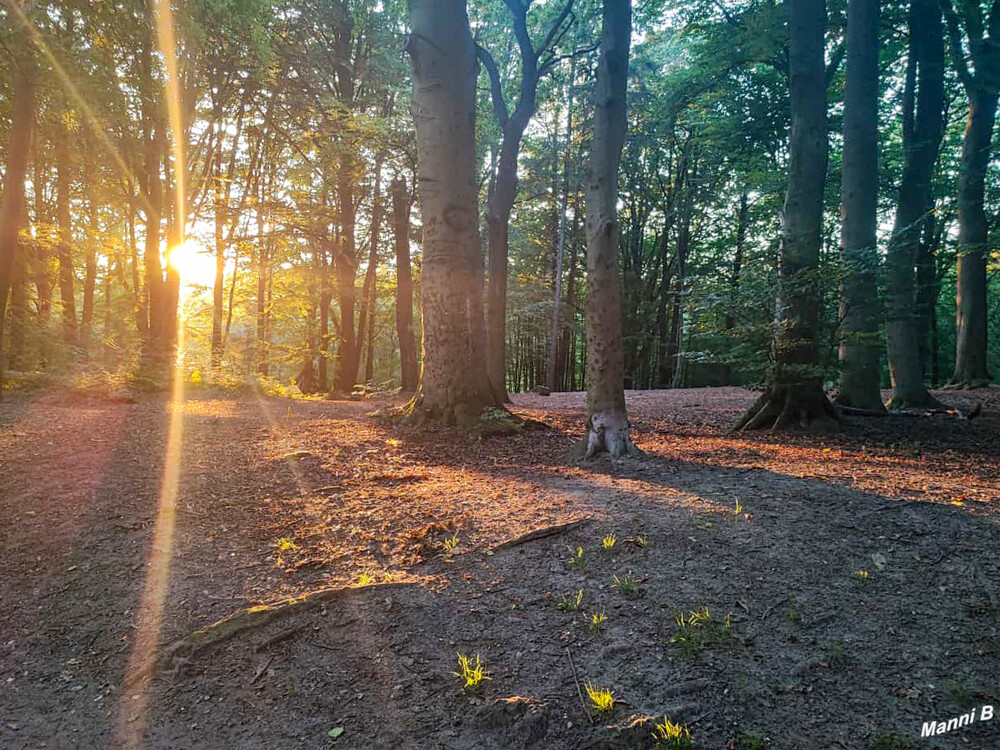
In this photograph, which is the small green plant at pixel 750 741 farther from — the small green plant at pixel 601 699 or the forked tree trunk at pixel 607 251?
the forked tree trunk at pixel 607 251

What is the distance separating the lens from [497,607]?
2596 mm

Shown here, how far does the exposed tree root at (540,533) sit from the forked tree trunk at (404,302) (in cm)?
1015

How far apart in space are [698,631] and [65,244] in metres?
16.2

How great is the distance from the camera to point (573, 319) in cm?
2400

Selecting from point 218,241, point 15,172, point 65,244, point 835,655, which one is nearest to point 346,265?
point 218,241

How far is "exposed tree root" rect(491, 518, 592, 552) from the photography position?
313 centimetres

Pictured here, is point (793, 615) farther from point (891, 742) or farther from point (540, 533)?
point (540, 533)

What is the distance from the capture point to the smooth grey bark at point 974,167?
33.8 ft

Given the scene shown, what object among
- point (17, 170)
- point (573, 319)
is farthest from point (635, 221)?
point (17, 170)

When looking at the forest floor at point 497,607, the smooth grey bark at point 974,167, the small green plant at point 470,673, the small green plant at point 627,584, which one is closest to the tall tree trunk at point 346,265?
the forest floor at point 497,607

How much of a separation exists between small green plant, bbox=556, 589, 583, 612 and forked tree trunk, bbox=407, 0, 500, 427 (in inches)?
170

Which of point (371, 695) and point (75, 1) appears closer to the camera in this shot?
point (371, 695)

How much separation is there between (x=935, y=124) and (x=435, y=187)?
10.5 meters

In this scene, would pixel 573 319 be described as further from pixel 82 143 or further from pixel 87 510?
pixel 87 510
